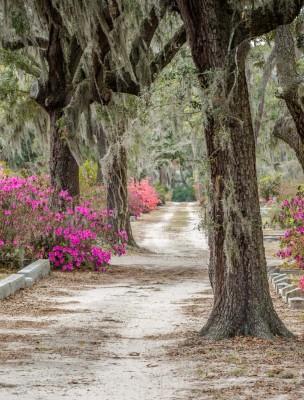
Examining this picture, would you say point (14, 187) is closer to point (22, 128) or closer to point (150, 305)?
point (150, 305)

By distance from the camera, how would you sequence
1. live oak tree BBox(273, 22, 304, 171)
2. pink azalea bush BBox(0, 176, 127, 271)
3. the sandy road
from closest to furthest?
1. the sandy road
2. live oak tree BBox(273, 22, 304, 171)
3. pink azalea bush BBox(0, 176, 127, 271)

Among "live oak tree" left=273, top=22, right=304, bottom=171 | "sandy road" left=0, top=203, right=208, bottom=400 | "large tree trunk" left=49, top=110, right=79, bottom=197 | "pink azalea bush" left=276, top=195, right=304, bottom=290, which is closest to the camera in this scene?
"sandy road" left=0, top=203, right=208, bottom=400

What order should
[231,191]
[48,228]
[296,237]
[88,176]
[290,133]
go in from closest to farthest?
1. [231,191]
2. [290,133]
3. [296,237]
4. [48,228]
5. [88,176]

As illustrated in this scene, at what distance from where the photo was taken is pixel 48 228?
15117mm

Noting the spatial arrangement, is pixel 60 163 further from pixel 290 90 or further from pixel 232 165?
pixel 232 165

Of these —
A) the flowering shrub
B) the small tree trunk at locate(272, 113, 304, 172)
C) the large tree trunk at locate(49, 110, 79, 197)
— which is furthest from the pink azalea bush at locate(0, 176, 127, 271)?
the flowering shrub

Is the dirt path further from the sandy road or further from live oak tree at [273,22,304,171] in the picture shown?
live oak tree at [273,22,304,171]

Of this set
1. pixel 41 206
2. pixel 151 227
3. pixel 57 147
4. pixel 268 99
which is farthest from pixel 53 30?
pixel 151 227

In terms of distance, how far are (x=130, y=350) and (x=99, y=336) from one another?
34.7 inches

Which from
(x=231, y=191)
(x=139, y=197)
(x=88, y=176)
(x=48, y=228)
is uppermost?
(x=88, y=176)

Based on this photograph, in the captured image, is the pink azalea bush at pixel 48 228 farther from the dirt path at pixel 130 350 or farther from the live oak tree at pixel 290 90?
the live oak tree at pixel 290 90

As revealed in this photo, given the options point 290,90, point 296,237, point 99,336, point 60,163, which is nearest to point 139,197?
point 60,163

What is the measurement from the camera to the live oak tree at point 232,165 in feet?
25.5

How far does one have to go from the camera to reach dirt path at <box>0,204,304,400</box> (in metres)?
5.83
